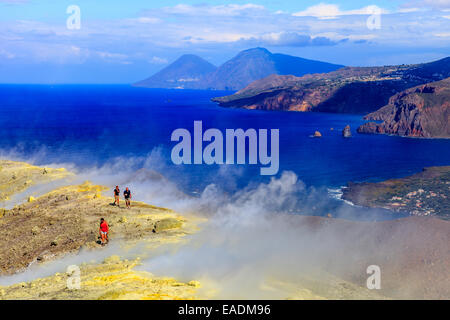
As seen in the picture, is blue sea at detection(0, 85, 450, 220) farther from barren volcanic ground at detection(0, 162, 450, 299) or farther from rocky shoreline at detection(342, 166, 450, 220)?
barren volcanic ground at detection(0, 162, 450, 299)

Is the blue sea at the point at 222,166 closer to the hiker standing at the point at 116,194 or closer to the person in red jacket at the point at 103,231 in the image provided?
the hiker standing at the point at 116,194

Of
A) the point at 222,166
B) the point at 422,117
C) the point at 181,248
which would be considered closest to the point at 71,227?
the point at 181,248

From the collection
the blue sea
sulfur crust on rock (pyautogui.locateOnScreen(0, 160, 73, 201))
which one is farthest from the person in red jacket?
the blue sea

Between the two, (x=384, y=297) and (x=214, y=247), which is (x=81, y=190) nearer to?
(x=214, y=247)

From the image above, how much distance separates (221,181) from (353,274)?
4109 cm

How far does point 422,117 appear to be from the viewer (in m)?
136

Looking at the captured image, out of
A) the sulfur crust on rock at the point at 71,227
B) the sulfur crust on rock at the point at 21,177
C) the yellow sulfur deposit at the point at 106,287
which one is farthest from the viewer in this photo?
the sulfur crust on rock at the point at 21,177

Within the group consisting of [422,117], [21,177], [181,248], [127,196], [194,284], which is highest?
[422,117]

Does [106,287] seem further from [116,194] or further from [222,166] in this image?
[222,166]

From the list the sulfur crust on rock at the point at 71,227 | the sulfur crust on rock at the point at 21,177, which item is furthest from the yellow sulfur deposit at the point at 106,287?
the sulfur crust on rock at the point at 21,177

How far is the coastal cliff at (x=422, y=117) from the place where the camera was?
439 ft

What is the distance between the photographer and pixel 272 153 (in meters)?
101

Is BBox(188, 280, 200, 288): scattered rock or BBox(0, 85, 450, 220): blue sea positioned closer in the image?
BBox(188, 280, 200, 288): scattered rock

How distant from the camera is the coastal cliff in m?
134
